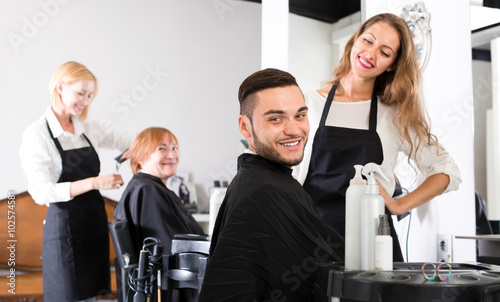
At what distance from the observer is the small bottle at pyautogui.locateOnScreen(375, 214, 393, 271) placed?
1.07m

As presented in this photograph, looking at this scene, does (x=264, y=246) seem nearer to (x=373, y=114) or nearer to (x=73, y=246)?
(x=373, y=114)

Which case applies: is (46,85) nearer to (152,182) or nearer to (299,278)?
(152,182)

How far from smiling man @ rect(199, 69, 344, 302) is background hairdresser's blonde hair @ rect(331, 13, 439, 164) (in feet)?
2.37

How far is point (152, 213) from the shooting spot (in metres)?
2.91

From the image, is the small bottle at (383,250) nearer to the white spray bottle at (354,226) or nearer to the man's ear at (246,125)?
the white spray bottle at (354,226)

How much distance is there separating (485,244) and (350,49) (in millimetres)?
1024

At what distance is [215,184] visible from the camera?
12.6 feet

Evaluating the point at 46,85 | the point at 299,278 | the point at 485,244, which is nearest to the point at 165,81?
the point at 46,85

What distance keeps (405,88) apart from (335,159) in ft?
1.24

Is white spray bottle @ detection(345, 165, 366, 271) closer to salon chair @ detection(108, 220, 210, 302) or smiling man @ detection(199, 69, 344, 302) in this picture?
smiling man @ detection(199, 69, 344, 302)

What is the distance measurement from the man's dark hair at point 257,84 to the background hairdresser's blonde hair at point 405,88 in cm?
76

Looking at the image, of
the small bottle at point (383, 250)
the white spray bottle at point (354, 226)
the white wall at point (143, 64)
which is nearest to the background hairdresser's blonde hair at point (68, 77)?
the white wall at point (143, 64)

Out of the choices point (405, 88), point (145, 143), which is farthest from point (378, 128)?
point (145, 143)

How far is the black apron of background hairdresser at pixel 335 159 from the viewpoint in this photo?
1.87m
